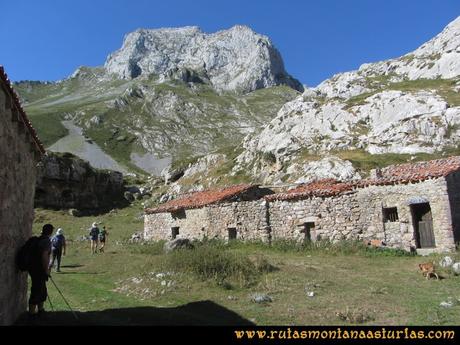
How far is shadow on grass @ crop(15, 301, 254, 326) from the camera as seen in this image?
8828 mm

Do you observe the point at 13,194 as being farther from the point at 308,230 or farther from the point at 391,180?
the point at 391,180

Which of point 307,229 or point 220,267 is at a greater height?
point 307,229

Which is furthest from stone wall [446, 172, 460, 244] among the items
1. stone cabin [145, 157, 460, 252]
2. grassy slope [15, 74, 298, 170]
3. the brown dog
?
grassy slope [15, 74, 298, 170]

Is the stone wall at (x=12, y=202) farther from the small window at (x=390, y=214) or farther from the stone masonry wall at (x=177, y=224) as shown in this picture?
the stone masonry wall at (x=177, y=224)

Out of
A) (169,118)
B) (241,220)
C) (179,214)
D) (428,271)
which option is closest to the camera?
(428,271)

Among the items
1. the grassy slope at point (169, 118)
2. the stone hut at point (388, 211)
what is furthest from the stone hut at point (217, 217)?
the grassy slope at point (169, 118)

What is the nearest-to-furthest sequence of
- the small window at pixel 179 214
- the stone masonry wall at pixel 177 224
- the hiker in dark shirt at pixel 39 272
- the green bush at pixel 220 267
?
the hiker in dark shirt at pixel 39 272 → the green bush at pixel 220 267 → the stone masonry wall at pixel 177 224 → the small window at pixel 179 214

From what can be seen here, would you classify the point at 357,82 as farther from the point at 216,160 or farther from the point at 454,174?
the point at 454,174

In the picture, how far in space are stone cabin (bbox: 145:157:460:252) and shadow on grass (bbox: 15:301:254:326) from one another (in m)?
12.1

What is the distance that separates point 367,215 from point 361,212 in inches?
13.2

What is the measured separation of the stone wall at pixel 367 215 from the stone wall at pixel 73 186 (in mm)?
31811

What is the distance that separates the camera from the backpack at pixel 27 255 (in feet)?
28.2

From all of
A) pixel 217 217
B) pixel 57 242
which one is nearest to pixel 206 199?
pixel 217 217

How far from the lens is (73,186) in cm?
4931
